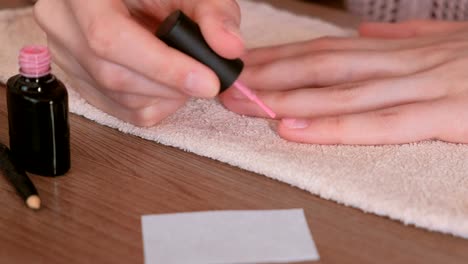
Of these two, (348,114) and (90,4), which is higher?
(90,4)

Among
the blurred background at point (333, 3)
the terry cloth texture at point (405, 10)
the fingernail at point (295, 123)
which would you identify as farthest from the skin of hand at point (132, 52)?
the blurred background at point (333, 3)

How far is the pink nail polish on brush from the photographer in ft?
1.82

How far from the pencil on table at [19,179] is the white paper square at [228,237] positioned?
0.10 meters

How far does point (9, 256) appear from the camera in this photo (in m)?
0.49

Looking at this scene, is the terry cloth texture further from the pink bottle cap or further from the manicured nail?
the pink bottle cap

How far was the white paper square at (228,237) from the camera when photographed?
0.50m

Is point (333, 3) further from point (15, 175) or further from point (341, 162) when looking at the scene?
point (15, 175)

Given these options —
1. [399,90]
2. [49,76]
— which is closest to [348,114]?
[399,90]

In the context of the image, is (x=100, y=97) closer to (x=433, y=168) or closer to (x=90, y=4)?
(x=90, y=4)

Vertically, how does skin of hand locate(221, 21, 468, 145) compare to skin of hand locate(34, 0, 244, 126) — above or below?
below

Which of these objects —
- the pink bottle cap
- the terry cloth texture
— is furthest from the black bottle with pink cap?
the terry cloth texture

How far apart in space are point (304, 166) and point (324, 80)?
186 mm

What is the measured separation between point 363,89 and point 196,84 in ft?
0.81

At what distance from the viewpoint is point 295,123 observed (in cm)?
67
